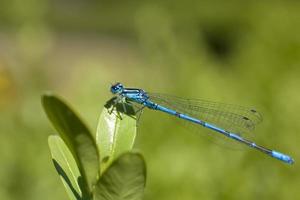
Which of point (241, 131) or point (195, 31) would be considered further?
point (195, 31)

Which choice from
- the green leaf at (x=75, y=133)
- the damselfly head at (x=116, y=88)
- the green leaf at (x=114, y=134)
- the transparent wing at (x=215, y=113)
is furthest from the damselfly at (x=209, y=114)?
the green leaf at (x=75, y=133)

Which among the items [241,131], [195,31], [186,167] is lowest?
[186,167]

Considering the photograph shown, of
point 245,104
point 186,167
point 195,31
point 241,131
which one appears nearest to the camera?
point 241,131

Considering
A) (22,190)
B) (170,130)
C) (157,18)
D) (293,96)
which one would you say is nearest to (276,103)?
(293,96)

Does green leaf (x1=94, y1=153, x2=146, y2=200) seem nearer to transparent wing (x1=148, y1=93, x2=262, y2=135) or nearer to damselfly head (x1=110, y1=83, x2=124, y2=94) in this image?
damselfly head (x1=110, y1=83, x2=124, y2=94)

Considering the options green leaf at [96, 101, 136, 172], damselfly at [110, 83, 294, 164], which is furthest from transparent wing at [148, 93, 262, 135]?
green leaf at [96, 101, 136, 172]

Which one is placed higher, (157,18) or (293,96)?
(157,18)

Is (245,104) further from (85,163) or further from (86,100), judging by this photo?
(85,163)

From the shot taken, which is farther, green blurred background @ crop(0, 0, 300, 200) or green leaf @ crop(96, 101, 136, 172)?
green blurred background @ crop(0, 0, 300, 200)
